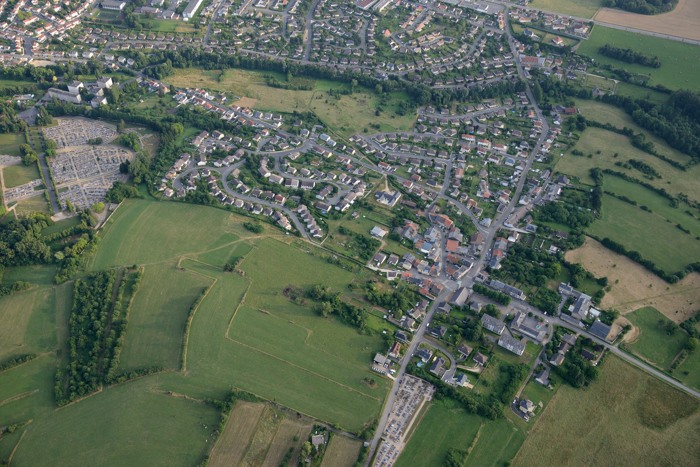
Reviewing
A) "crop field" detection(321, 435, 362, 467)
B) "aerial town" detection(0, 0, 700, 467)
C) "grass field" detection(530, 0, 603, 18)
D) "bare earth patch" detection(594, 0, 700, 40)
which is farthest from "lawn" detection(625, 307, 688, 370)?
"grass field" detection(530, 0, 603, 18)

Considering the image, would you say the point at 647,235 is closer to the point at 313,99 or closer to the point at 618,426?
the point at 618,426

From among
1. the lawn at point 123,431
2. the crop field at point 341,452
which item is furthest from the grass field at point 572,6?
the lawn at point 123,431

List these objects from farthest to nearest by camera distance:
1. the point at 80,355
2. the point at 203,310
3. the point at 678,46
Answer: the point at 678,46
the point at 203,310
the point at 80,355

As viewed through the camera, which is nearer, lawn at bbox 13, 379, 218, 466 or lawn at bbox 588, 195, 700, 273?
lawn at bbox 13, 379, 218, 466

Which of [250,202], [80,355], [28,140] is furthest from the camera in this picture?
[28,140]

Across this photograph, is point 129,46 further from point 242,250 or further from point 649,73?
point 649,73

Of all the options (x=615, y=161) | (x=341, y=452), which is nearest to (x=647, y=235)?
(x=615, y=161)

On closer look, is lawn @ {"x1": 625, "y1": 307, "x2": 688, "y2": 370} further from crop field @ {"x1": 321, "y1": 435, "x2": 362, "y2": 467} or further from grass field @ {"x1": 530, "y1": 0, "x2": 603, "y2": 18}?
grass field @ {"x1": 530, "y1": 0, "x2": 603, "y2": 18}

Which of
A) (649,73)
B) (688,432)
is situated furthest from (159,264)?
(649,73)
